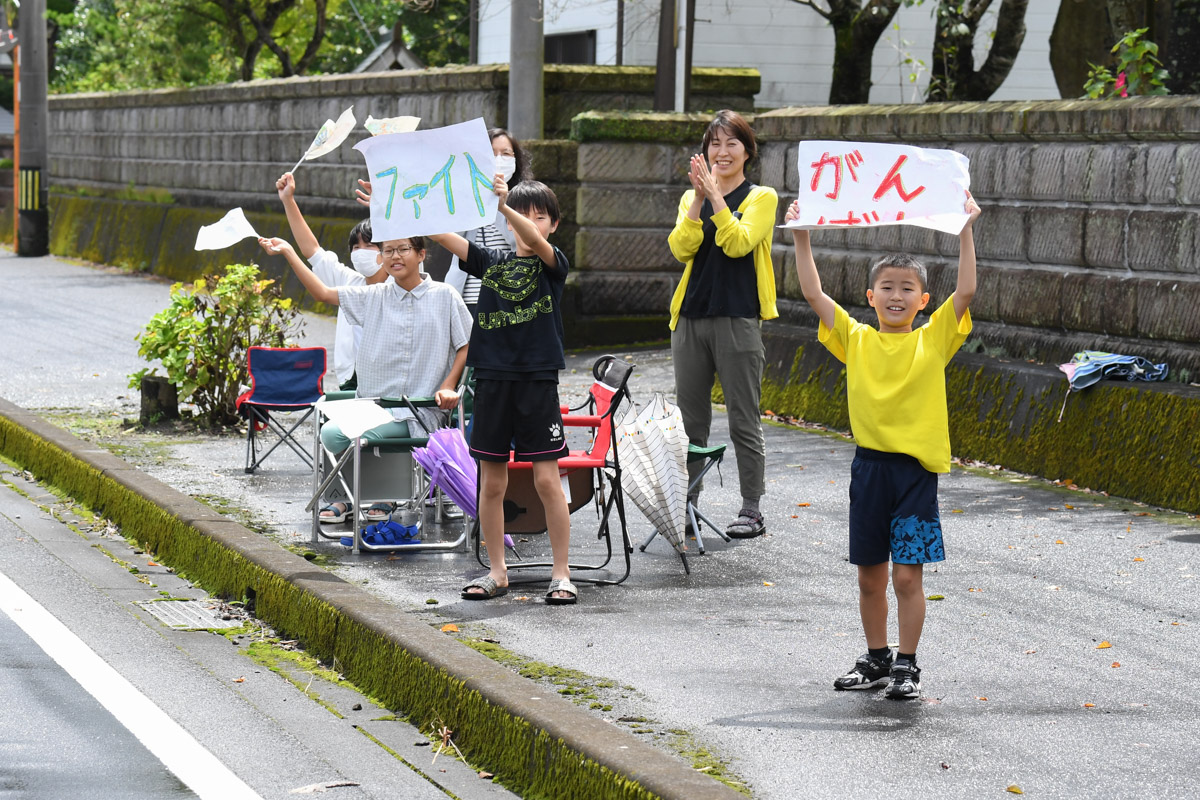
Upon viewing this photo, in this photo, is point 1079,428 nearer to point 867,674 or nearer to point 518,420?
point 518,420

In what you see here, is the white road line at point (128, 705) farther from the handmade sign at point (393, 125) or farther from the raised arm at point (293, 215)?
the handmade sign at point (393, 125)

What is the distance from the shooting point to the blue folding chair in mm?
9539

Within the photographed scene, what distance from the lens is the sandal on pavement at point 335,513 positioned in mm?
8102

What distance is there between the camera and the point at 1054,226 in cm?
1020

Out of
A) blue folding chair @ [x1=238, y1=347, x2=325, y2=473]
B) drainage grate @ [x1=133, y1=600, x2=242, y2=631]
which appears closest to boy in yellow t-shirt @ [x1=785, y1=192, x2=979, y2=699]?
drainage grate @ [x1=133, y1=600, x2=242, y2=631]

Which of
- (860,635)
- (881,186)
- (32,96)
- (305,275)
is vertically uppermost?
(32,96)

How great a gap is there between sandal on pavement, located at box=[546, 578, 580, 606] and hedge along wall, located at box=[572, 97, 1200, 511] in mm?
3762

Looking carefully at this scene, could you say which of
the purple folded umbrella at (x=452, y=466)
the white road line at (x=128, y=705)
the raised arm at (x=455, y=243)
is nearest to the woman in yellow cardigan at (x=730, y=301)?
the purple folded umbrella at (x=452, y=466)

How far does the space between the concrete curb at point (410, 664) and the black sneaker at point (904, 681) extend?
1.05 m

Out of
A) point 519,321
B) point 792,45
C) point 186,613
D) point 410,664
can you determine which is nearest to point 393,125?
point 519,321

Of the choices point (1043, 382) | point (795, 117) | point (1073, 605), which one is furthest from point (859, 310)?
point (1073, 605)

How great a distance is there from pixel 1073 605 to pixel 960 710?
1691mm

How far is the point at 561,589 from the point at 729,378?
1.89 m

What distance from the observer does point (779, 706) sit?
17.2 ft
